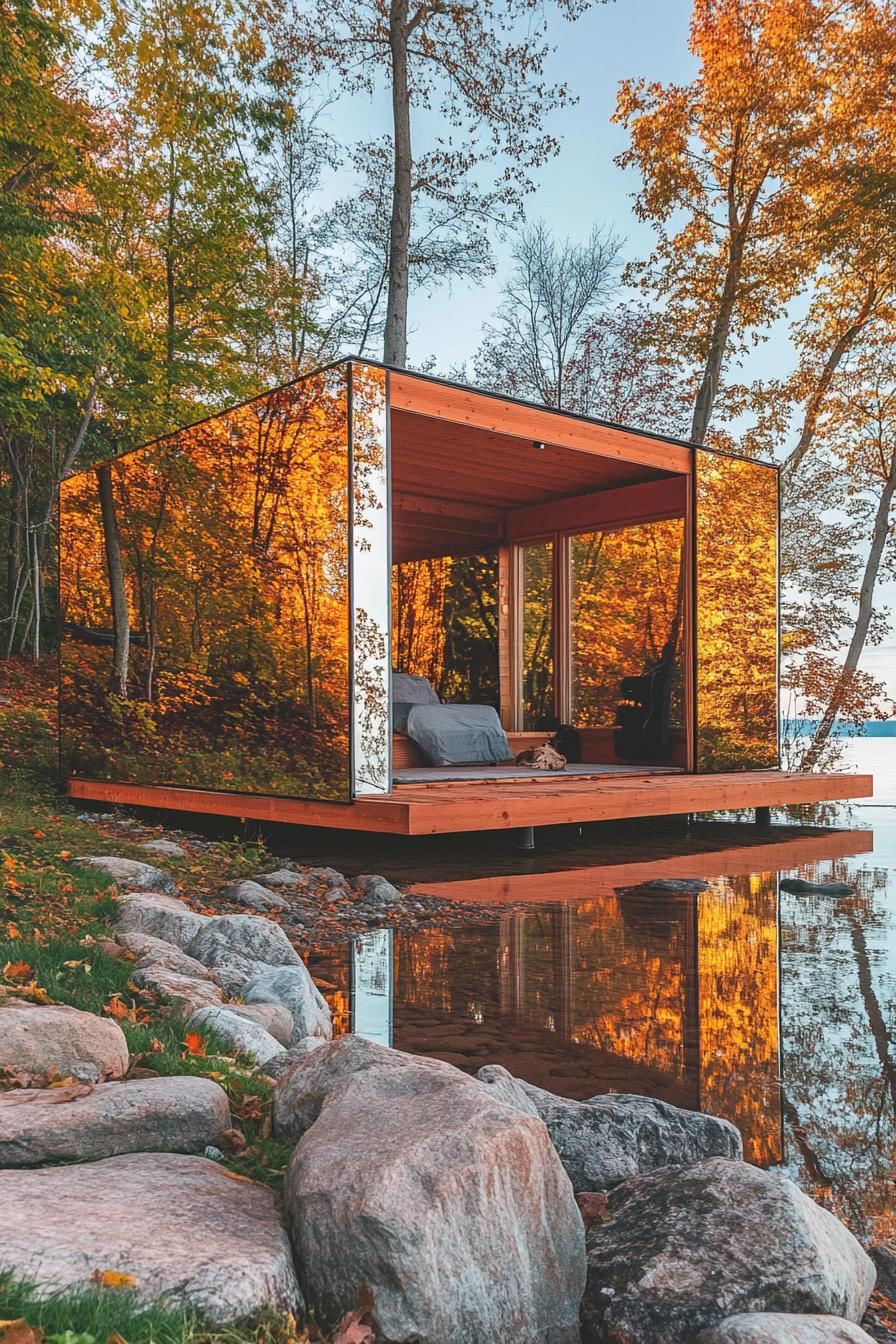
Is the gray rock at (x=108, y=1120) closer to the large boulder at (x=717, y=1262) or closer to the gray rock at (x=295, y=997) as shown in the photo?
the large boulder at (x=717, y=1262)

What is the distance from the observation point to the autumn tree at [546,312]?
16859 mm

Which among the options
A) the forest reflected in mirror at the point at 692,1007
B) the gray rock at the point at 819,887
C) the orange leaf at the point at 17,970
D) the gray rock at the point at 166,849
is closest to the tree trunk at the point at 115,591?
the gray rock at the point at 166,849

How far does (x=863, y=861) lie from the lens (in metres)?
8.16

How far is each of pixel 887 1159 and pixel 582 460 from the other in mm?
8166

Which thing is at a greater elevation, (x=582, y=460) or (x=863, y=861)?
(x=582, y=460)

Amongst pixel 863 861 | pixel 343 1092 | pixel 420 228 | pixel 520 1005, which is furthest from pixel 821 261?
pixel 343 1092

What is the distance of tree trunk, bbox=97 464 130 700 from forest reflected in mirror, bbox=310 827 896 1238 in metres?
4.33

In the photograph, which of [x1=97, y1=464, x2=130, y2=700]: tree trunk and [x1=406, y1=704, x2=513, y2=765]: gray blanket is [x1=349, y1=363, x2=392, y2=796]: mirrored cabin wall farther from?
[x1=97, y1=464, x2=130, y2=700]: tree trunk

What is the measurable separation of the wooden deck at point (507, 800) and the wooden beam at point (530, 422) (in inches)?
110

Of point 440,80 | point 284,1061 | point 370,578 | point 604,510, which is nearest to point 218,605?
point 370,578

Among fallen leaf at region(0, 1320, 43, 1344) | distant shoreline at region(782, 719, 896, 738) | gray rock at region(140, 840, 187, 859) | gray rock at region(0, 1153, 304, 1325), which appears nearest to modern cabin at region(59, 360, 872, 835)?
gray rock at region(140, 840, 187, 859)

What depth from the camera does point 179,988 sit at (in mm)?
3326

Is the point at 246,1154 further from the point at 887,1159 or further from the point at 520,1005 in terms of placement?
the point at 520,1005

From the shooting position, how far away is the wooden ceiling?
9.28 meters
